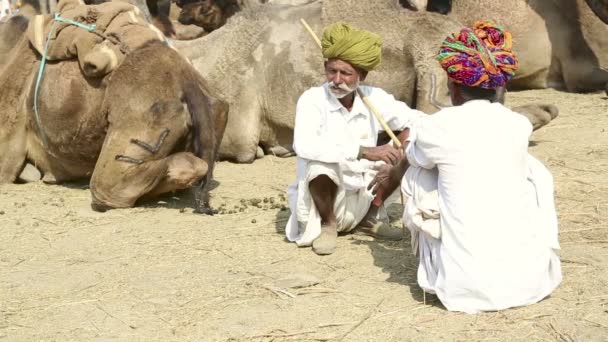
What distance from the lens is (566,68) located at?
8766mm

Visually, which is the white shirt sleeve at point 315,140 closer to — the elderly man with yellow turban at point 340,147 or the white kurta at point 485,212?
the elderly man with yellow turban at point 340,147

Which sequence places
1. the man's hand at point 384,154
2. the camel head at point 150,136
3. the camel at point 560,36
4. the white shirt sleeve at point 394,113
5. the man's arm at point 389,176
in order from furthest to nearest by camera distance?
the camel at point 560,36 → the camel head at point 150,136 → the white shirt sleeve at point 394,113 → the man's hand at point 384,154 → the man's arm at point 389,176

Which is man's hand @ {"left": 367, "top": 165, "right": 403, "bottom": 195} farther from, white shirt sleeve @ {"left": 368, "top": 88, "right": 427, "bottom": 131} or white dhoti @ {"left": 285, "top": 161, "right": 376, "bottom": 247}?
white shirt sleeve @ {"left": 368, "top": 88, "right": 427, "bottom": 131}

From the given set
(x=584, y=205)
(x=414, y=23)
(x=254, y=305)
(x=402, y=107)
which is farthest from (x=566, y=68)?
(x=254, y=305)

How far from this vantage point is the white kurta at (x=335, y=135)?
4777mm

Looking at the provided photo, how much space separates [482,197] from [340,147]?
1061 millimetres

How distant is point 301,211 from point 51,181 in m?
2.60

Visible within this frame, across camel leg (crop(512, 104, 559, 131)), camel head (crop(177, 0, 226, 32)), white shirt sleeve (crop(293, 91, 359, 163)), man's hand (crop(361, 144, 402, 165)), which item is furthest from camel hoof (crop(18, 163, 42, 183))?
camel head (crop(177, 0, 226, 32))

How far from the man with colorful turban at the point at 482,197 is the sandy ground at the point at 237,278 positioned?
0.39ft

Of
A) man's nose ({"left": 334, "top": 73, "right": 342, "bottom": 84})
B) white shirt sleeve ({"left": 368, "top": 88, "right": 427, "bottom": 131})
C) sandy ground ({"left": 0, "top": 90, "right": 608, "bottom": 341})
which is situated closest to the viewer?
sandy ground ({"left": 0, "top": 90, "right": 608, "bottom": 341})

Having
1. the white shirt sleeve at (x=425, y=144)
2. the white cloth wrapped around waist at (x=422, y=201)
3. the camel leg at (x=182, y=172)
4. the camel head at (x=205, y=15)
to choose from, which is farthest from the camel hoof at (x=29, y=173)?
the camel head at (x=205, y=15)

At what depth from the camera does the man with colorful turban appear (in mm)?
3896

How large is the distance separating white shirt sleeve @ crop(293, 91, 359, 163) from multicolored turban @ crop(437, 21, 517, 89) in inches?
34.5

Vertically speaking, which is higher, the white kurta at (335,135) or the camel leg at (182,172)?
the white kurta at (335,135)
